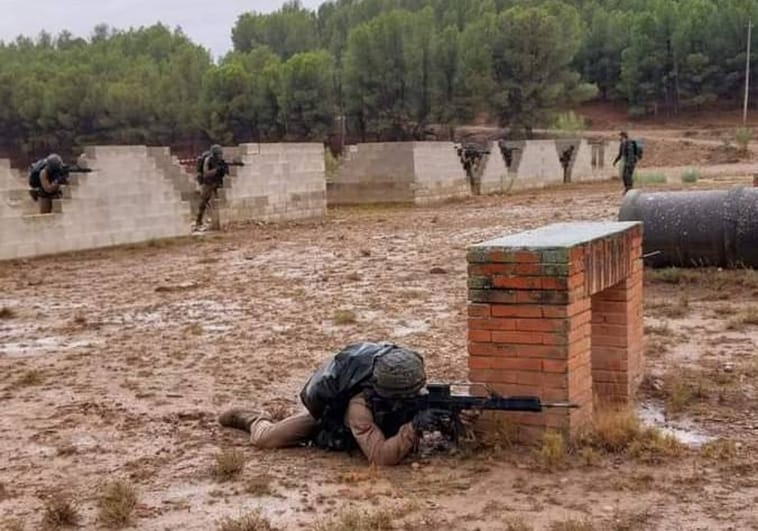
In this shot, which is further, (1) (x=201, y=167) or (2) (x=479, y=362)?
(1) (x=201, y=167)

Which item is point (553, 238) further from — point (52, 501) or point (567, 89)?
point (567, 89)

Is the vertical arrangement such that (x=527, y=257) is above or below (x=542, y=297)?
above

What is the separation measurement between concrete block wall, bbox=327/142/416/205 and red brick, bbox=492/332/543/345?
18736 millimetres

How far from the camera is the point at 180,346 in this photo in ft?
26.8

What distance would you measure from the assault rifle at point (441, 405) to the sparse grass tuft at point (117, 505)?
48.2 inches

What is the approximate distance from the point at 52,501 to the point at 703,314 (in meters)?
6.01

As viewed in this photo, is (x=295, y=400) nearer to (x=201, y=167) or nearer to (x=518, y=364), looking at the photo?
(x=518, y=364)

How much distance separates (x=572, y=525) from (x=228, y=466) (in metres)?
1.73

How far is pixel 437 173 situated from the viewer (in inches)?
984

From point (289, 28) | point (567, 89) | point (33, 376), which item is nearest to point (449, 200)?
point (33, 376)

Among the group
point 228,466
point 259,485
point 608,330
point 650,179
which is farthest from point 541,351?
point 650,179

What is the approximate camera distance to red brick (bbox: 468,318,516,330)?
5012 millimetres

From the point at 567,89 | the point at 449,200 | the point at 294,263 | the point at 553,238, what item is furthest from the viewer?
the point at 567,89

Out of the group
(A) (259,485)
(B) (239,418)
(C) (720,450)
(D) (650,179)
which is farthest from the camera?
(D) (650,179)
